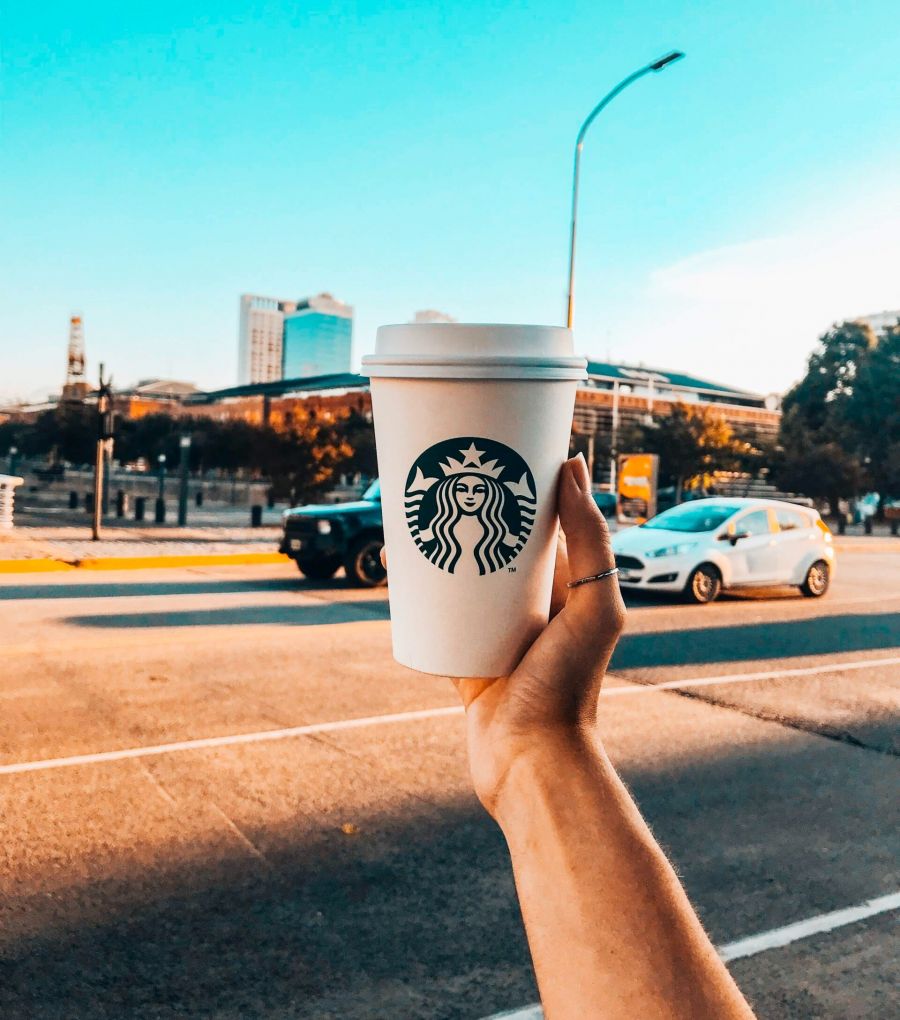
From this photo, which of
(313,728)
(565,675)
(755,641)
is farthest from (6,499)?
(565,675)

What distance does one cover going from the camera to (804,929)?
12.0 ft

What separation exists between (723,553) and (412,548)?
11.7 meters

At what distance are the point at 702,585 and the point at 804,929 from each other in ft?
30.0

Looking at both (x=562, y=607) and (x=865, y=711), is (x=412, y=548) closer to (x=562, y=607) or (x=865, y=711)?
(x=562, y=607)

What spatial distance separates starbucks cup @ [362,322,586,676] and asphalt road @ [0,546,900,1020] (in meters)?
1.85

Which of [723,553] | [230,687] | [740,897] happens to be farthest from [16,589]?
[740,897]

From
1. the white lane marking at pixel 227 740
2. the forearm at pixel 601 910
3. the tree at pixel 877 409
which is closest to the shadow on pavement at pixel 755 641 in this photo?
the white lane marking at pixel 227 740

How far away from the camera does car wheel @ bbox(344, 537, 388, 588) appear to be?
1287 centimetres

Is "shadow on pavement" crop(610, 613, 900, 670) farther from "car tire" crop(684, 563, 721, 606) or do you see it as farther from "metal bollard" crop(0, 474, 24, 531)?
"metal bollard" crop(0, 474, 24, 531)

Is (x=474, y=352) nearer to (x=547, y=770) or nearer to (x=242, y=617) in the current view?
(x=547, y=770)

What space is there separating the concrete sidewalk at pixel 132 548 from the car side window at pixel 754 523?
7.28 meters

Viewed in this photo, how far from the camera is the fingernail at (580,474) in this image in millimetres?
1671

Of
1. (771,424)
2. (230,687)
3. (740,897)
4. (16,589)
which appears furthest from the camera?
(771,424)

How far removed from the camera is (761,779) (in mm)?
5434
